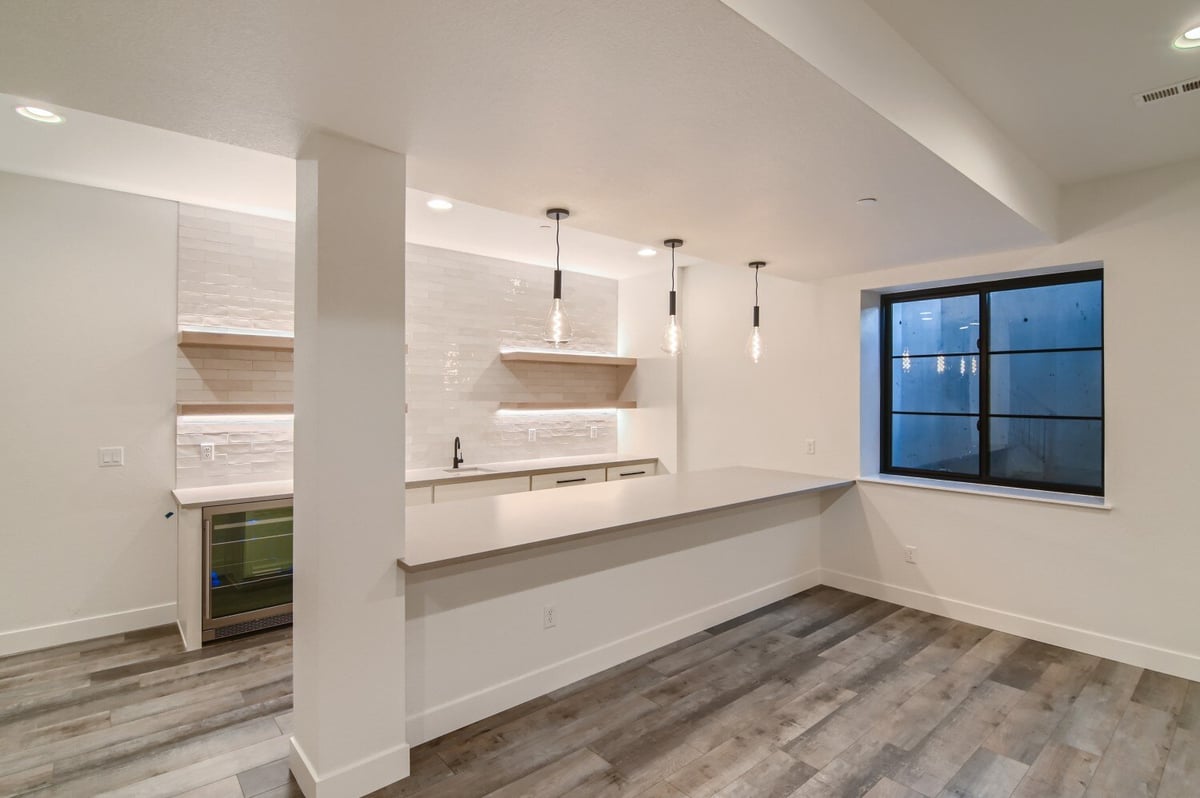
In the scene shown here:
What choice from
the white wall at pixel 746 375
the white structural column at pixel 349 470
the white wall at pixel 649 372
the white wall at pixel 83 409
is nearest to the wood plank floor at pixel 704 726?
the white structural column at pixel 349 470

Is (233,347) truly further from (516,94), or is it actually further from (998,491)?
(998,491)

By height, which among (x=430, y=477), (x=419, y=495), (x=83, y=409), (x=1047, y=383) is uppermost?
(x=1047, y=383)

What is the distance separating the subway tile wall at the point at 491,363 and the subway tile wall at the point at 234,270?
0.88m

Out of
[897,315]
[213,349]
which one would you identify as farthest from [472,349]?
[897,315]

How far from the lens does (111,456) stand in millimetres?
3670

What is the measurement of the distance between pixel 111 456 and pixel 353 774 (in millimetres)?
2794

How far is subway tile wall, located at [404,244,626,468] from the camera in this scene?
4.86 m

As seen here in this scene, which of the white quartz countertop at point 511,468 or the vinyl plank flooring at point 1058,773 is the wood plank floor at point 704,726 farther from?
the white quartz countertop at point 511,468

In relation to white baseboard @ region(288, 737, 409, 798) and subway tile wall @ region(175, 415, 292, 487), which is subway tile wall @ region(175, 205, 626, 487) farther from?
white baseboard @ region(288, 737, 409, 798)

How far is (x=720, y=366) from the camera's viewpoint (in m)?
5.27

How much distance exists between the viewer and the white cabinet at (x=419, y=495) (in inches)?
166

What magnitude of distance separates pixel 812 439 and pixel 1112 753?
2.49 metres

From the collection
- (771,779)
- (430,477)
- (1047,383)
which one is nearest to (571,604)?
(771,779)

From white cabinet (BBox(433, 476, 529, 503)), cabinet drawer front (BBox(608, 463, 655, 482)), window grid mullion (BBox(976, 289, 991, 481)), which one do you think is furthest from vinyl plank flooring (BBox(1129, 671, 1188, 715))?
white cabinet (BBox(433, 476, 529, 503))
